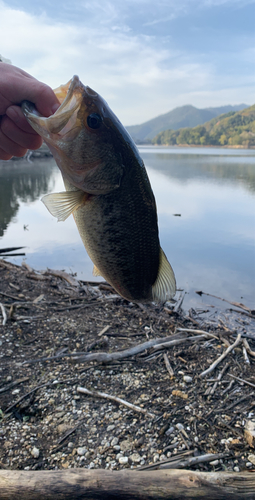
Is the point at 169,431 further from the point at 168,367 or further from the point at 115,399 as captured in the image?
the point at 168,367

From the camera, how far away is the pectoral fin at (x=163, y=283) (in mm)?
2463

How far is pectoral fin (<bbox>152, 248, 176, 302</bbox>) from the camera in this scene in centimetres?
246

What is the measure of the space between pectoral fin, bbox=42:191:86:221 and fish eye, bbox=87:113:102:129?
0.46 m

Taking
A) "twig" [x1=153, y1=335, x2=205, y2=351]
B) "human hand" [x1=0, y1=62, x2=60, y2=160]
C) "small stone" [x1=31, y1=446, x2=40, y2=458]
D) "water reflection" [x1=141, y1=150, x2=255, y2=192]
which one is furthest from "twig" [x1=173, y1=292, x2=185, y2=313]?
"water reflection" [x1=141, y1=150, x2=255, y2=192]

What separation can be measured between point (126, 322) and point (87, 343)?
115cm

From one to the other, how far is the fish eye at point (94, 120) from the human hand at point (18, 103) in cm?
38

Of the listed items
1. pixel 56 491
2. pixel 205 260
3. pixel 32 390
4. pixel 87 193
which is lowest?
pixel 205 260

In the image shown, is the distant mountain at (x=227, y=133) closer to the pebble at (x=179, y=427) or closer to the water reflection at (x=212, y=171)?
the water reflection at (x=212, y=171)

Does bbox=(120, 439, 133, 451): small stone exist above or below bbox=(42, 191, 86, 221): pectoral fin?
below

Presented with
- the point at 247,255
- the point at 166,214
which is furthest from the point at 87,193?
the point at 166,214

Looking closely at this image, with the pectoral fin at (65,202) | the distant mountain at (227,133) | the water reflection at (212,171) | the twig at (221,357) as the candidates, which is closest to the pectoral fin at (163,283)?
the pectoral fin at (65,202)

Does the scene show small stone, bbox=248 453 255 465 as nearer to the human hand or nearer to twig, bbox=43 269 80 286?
the human hand

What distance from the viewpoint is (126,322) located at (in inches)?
254

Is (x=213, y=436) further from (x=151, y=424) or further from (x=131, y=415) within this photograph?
(x=131, y=415)
